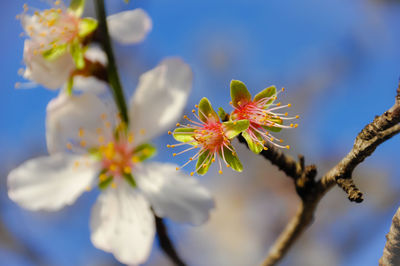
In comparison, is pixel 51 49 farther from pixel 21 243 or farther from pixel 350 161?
pixel 21 243

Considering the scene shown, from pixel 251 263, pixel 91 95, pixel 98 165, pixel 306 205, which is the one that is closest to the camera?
pixel 306 205

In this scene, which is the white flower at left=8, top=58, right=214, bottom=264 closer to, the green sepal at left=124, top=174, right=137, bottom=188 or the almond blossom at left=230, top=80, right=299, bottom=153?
the green sepal at left=124, top=174, right=137, bottom=188

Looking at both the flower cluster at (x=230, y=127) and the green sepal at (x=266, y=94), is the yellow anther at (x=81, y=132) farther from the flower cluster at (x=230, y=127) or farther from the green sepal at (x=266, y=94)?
the green sepal at (x=266, y=94)

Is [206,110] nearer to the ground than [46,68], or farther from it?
farther from it

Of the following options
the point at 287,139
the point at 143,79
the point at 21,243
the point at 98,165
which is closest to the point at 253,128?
the point at 143,79

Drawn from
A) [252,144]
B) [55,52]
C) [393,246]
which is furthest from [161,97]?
[393,246]

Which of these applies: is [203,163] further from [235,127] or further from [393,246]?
[393,246]

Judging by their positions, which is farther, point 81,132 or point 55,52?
point 81,132
